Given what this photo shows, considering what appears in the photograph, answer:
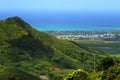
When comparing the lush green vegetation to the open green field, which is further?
the open green field

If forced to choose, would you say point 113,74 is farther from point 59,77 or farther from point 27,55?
point 27,55

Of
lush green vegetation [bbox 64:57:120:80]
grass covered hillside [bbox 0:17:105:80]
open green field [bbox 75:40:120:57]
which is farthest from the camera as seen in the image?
open green field [bbox 75:40:120:57]

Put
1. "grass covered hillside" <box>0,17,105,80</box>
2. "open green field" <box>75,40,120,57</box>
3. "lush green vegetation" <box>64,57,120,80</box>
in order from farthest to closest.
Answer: "open green field" <box>75,40,120,57</box>
"grass covered hillside" <box>0,17,105,80</box>
"lush green vegetation" <box>64,57,120,80</box>

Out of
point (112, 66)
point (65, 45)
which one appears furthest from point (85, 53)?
point (112, 66)

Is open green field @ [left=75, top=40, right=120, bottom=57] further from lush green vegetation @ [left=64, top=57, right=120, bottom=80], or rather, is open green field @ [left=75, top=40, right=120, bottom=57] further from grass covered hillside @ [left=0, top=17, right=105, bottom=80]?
lush green vegetation @ [left=64, top=57, right=120, bottom=80]

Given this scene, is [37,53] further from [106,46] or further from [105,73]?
[106,46]

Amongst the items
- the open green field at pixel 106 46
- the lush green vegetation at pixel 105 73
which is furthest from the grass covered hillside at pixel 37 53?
the lush green vegetation at pixel 105 73

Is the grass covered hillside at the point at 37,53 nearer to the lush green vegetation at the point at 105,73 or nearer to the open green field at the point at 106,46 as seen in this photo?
the open green field at the point at 106,46

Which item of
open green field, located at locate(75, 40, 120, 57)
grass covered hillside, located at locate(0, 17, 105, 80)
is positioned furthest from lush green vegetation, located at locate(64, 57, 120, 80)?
open green field, located at locate(75, 40, 120, 57)

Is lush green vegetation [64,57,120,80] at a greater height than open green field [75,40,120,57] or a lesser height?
lesser

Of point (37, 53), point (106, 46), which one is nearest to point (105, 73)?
point (37, 53)
